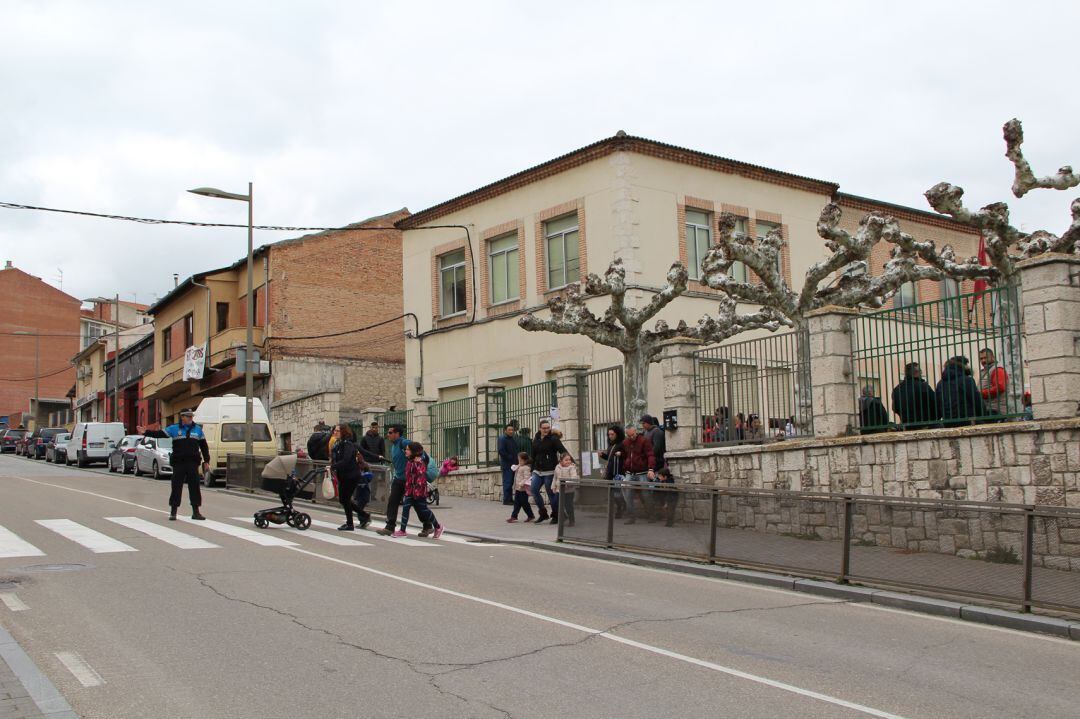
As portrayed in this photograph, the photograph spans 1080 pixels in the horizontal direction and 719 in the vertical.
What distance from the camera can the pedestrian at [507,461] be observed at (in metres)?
21.4

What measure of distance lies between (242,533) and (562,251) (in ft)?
44.9

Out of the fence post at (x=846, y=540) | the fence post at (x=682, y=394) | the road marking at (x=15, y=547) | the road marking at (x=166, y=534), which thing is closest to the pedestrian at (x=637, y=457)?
the fence post at (x=682, y=394)

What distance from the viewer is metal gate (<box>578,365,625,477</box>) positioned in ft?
66.6

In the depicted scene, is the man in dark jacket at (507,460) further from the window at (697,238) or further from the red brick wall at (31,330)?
the red brick wall at (31,330)

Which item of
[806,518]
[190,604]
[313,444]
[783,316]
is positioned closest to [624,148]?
[783,316]

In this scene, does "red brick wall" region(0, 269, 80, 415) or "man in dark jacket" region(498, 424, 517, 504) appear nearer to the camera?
"man in dark jacket" region(498, 424, 517, 504)

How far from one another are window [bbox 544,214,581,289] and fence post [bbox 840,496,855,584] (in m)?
15.6

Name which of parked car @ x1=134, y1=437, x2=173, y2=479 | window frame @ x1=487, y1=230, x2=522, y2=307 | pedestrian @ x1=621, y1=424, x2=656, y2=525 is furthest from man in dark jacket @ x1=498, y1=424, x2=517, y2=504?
parked car @ x1=134, y1=437, x2=173, y2=479

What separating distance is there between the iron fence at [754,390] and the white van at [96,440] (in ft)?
98.4

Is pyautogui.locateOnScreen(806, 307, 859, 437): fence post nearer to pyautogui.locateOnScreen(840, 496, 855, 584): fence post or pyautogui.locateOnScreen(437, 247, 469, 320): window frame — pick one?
pyautogui.locateOnScreen(840, 496, 855, 584): fence post

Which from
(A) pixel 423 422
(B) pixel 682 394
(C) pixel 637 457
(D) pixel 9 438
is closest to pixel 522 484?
(C) pixel 637 457

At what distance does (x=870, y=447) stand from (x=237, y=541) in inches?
345

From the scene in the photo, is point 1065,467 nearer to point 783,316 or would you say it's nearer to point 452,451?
point 783,316

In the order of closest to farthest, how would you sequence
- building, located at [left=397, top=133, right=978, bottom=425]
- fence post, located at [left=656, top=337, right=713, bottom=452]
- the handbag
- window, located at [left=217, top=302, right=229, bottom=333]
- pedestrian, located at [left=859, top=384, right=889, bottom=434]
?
pedestrian, located at [left=859, top=384, right=889, bottom=434] → the handbag → fence post, located at [left=656, top=337, right=713, bottom=452] → building, located at [left=397, top=133, right=978, bottom=425] → window, located at [left=217, top=302, right=229, bottom=333]
